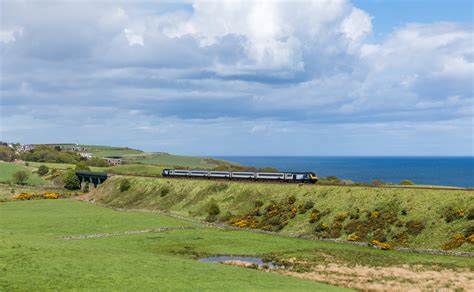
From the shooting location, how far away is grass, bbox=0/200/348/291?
119 ft

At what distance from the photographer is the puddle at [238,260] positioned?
50.3 metres

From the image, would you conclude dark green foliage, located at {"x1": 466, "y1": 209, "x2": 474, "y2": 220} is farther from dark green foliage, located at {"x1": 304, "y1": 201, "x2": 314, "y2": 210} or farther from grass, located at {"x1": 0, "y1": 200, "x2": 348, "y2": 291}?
dark green foliage, located at {"x1": 304, "y1": 201, "x2": 314, "y2": 210}

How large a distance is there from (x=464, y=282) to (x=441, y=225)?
58.9 ft

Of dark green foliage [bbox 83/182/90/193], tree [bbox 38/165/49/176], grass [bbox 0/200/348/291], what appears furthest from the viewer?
tree [bbox 38/165/49/176]

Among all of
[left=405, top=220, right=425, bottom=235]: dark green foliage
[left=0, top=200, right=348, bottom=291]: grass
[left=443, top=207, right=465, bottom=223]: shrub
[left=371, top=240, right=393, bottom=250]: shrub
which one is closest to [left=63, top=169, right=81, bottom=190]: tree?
[left=0, top=200, right=348, bottom=291]: grass

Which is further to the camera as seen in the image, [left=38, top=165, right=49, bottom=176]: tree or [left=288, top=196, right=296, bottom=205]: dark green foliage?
[left=38, top=165, right=49, bottom=176]: tree

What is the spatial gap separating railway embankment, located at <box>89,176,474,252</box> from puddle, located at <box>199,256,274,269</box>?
15728 millimetres

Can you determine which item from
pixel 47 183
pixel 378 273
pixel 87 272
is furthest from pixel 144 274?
pixel 47 183

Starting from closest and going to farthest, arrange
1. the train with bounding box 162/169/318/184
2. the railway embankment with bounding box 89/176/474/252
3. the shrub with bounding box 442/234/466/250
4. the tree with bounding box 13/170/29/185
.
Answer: the shrub with bounding box 442/234/466/250, the railway embankment with bounding box 89/176/474/252, the train with bounding box 162/169/318/184, the tree with bounding box 13/170/29/185

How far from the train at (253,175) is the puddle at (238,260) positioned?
138ft

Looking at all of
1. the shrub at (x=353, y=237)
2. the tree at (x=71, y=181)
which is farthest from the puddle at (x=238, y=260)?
the tree at (x=71, y=181)

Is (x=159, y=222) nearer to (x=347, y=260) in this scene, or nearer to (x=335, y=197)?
(x=335, y=197)

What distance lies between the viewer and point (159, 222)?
80.7 m

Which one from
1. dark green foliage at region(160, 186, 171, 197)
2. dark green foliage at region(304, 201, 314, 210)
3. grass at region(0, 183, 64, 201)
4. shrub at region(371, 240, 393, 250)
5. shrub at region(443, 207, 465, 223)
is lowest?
grass at region(0, 183, 64, 201)
